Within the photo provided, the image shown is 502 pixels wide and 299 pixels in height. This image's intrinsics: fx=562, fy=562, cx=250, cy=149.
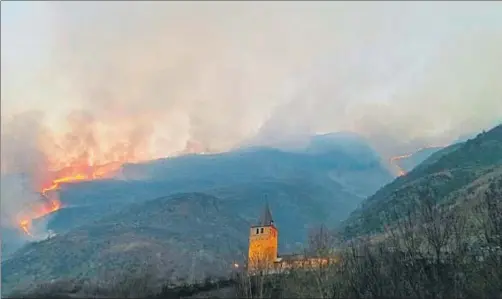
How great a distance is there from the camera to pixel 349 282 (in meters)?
54.8

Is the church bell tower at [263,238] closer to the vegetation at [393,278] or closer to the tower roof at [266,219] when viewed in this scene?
the tower roof at [266,219]

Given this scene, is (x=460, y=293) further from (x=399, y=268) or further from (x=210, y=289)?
(x=210, y=289)

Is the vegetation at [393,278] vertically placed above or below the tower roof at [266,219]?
below

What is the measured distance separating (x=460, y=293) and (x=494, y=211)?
1899cm

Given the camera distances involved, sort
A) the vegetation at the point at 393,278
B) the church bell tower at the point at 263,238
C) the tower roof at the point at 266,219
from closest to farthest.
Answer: the vegetation at the point at 393,278, the church bell tower at the point at 263,238, the tower roof at the point at 266,219

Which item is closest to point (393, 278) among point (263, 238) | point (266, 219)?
point (263, 238)

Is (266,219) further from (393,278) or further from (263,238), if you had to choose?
(393,278)

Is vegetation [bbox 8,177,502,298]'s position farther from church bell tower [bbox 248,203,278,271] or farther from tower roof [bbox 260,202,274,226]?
tower roof [bbox 260,202,274,226]

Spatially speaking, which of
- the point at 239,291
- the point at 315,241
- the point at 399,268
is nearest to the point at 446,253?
the point at 399,268

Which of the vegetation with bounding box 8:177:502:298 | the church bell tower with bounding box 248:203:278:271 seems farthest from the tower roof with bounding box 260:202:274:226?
the vegetation with bounding box 8:177:502:298

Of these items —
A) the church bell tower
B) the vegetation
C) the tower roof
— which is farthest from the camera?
the tower roof

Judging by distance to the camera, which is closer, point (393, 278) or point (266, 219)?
point (393, 278)

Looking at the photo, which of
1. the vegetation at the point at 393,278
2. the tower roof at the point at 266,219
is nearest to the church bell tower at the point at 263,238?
the tower roof at the point at 266,219

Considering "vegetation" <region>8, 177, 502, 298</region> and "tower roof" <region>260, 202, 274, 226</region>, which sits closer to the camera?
"vegetation" <region>8, 177, 502, 298</region>
